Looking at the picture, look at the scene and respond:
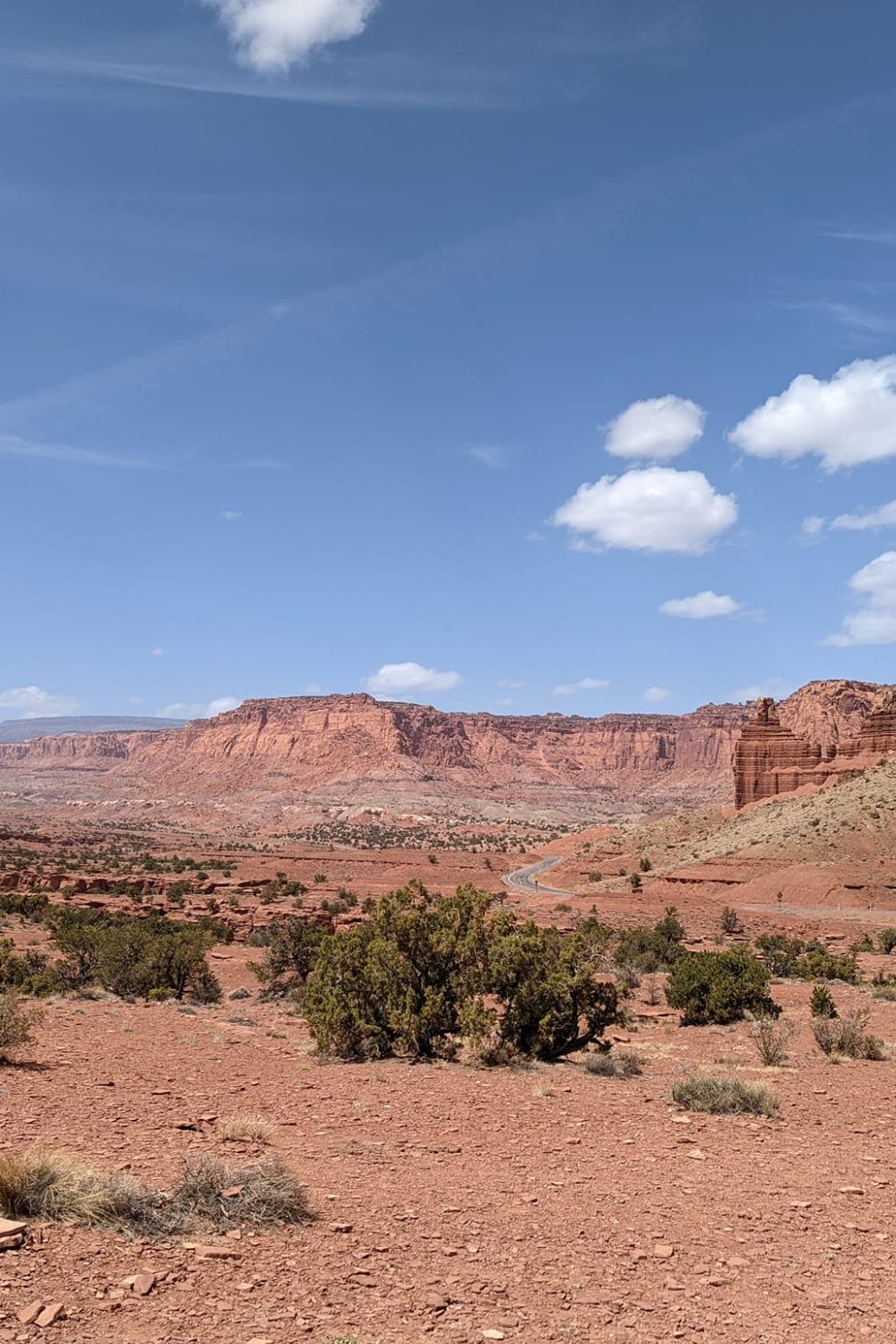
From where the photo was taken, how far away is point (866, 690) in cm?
13312

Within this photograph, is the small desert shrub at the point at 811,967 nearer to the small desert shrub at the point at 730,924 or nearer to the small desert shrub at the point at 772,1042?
the small desert shrub at the point at 730,924

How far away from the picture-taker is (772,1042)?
14312mm

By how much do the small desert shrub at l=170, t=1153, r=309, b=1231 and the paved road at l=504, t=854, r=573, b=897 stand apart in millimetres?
48957

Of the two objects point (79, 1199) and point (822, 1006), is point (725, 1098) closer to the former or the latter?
point (79, 1199)

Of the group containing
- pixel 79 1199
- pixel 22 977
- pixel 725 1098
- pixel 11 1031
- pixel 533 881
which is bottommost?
pixel 533 881

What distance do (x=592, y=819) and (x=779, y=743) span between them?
78.8 meters

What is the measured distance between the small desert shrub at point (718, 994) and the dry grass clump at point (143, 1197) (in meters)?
13.0

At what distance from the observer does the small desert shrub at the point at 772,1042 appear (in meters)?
13.7

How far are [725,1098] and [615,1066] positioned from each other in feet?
7.97

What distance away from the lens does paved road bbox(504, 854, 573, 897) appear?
57.1m

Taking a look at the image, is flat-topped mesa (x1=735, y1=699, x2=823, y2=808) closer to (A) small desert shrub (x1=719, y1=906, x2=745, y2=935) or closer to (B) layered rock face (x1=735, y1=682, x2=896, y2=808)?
(B) layered rock face (x1=735, y1=682, x2=896, y2=808)

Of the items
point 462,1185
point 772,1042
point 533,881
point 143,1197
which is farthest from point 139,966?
point 533,881

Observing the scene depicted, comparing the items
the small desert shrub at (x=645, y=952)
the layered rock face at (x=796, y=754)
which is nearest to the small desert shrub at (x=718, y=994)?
the small desert shrub at (x=645, y=952)

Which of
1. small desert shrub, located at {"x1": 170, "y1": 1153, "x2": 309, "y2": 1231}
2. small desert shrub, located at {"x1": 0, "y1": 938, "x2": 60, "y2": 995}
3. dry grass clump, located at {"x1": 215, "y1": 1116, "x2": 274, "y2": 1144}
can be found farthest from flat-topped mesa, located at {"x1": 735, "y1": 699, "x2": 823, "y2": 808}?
small desert shrub, located at {"x1": 170, "y1": 1153, "x2": 309, "y2": 1231}
